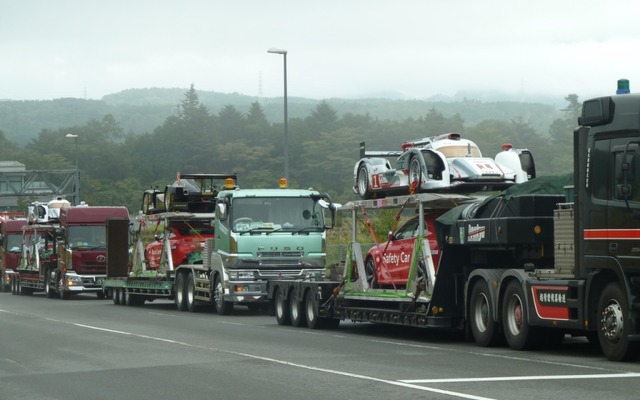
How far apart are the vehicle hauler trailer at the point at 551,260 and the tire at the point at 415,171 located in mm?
541

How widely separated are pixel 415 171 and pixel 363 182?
8.11 feet

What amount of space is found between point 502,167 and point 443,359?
202 inches

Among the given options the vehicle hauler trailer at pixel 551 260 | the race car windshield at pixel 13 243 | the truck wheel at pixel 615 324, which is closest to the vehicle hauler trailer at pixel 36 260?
the race car windshield at pixel 13 243

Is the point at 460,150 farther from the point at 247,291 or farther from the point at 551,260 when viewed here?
the point at 247,291

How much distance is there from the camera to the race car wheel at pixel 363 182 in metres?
22.9

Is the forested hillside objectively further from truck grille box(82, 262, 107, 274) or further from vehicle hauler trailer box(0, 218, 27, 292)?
truck grille box(82, 262, 107, 274)

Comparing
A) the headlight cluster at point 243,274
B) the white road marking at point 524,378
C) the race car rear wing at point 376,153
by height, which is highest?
the race car rear wing at point 376,153

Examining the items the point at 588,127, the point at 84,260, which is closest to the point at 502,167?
the point at 588,127

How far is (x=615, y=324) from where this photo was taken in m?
15.7

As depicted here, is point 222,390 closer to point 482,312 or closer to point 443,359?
point 443,359

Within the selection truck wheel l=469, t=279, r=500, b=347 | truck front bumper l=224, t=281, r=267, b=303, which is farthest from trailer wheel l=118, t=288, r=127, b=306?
truck wheel l=469, t=279, r=500, b=347

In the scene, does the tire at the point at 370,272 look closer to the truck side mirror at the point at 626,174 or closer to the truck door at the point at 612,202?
the truck door at the point at 612,202

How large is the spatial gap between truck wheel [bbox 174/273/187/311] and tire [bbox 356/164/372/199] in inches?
441

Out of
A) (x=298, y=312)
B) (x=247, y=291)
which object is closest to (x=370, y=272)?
(x=298, y=312)
